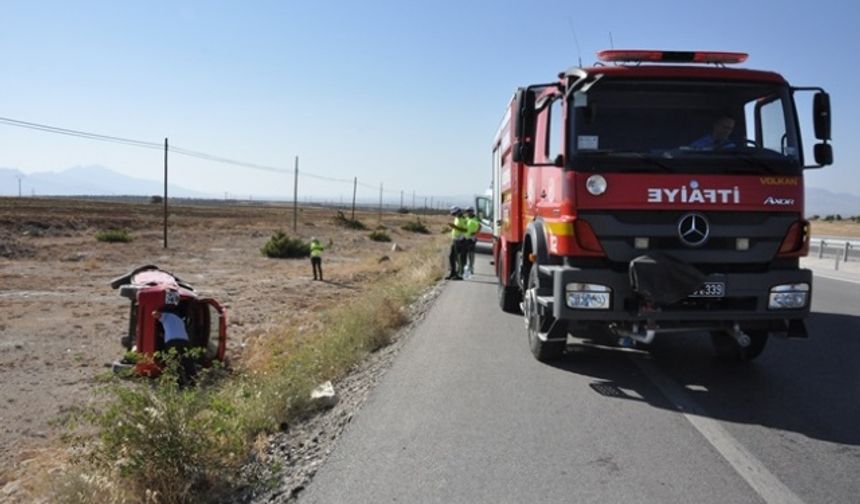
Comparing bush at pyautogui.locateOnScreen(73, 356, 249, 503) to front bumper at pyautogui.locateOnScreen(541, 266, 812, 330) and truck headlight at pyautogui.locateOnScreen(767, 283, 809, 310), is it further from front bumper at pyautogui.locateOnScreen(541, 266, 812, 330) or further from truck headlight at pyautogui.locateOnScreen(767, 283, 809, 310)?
truck headlight at pyautogui.locateOnScreen(767, 283, 809, 310)

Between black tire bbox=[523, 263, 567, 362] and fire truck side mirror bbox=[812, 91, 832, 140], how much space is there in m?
2.90

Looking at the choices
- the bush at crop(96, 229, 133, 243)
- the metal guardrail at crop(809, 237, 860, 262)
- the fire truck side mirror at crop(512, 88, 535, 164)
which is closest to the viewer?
the fire truck side mirror at crop(512, 88, 535, 164)

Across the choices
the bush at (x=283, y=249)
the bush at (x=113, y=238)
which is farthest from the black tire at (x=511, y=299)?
the bush at (x=113, y=238)

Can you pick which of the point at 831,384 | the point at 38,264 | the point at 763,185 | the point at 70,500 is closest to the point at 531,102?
the point at 763,185

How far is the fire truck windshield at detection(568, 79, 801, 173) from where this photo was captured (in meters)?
6.36

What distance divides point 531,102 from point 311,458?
152 inches

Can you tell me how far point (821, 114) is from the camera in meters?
6.71

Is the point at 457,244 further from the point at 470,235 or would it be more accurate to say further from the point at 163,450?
the point at 163,450

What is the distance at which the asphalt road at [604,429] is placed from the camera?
4.29 metres

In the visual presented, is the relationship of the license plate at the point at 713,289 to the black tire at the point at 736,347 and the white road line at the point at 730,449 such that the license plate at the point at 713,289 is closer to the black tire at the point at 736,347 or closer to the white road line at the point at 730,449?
the white road line at the point at 730,449

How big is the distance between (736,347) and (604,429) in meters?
3.10

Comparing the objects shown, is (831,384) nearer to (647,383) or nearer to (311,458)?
(647,383)

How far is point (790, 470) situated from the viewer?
15.0 ft

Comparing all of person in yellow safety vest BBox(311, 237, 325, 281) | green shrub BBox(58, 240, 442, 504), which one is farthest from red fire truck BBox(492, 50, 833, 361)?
person in yellow safety vest BBox(311, 237, 325, 281)
